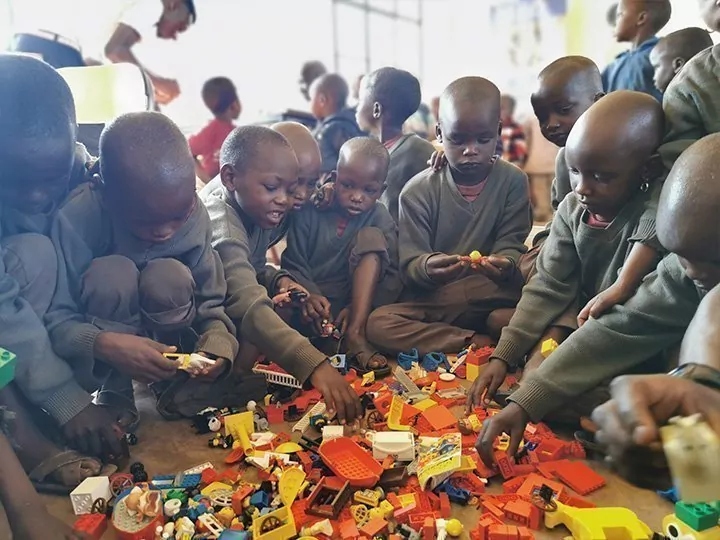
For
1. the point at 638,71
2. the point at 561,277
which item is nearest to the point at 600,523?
the point at 561,277

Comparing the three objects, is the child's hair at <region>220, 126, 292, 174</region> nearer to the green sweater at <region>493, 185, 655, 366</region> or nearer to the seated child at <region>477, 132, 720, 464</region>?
the green sweater at <region>493, 185, 655, 366</region>

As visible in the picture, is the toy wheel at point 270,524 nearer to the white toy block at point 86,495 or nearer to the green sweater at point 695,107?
the white toy block at point 86,495

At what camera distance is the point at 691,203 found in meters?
1.00

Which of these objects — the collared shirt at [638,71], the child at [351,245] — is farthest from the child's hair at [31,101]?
the collared shirt at [638,71]

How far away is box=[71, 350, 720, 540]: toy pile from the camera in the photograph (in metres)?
1.04

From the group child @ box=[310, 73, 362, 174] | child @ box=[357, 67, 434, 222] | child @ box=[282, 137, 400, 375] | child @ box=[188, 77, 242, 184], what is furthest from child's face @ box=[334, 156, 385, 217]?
child @ box=[188, 77, 242, 184]

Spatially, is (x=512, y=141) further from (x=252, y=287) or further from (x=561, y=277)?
(x=252, y=287)

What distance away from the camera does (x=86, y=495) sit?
110cm

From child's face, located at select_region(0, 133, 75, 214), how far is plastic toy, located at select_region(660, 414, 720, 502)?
3.98 ft

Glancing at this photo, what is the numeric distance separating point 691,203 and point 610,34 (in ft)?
14.2

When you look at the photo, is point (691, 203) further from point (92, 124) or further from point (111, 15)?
point (111, 15)

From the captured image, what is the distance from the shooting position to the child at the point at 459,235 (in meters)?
1.85

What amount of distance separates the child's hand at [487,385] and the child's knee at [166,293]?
0.73 meters

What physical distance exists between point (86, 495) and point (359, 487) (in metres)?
0.51
